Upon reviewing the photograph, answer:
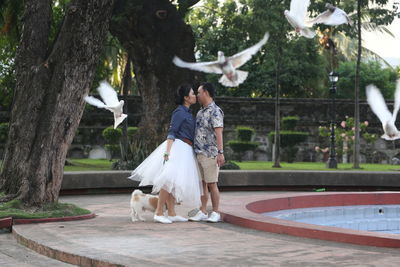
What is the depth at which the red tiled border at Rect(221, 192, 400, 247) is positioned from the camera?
6.51 metres

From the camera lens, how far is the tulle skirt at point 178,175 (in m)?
8.05

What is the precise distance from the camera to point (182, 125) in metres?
8.30

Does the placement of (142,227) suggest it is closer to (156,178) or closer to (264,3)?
(156,178)

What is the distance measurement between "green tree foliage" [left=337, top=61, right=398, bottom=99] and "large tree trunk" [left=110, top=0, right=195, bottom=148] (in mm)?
25982

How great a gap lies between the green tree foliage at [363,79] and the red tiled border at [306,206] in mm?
31388

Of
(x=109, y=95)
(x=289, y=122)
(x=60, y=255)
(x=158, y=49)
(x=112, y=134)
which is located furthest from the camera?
(x=289, y=122)

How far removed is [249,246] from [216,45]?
29.6 metres

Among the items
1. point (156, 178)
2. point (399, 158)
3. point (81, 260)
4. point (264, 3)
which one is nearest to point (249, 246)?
point (81, 260)

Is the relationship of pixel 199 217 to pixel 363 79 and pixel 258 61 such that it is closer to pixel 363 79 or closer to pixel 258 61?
pixel 258 61

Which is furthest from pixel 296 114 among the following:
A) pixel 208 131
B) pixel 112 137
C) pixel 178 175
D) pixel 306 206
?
pixel 178 175

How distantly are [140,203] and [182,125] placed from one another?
39.8 inches

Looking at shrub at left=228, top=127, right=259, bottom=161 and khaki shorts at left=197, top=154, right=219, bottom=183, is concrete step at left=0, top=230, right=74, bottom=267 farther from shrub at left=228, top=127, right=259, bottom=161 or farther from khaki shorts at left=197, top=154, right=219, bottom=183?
shrub at left=228, top=127, right=259, bottom=161

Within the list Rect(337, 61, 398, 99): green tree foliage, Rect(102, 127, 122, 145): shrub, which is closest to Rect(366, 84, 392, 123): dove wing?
Rect(102, 127, 122, 145): shrub

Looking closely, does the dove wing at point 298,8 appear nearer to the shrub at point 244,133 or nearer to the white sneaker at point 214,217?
the white sneaker at point 214,217
